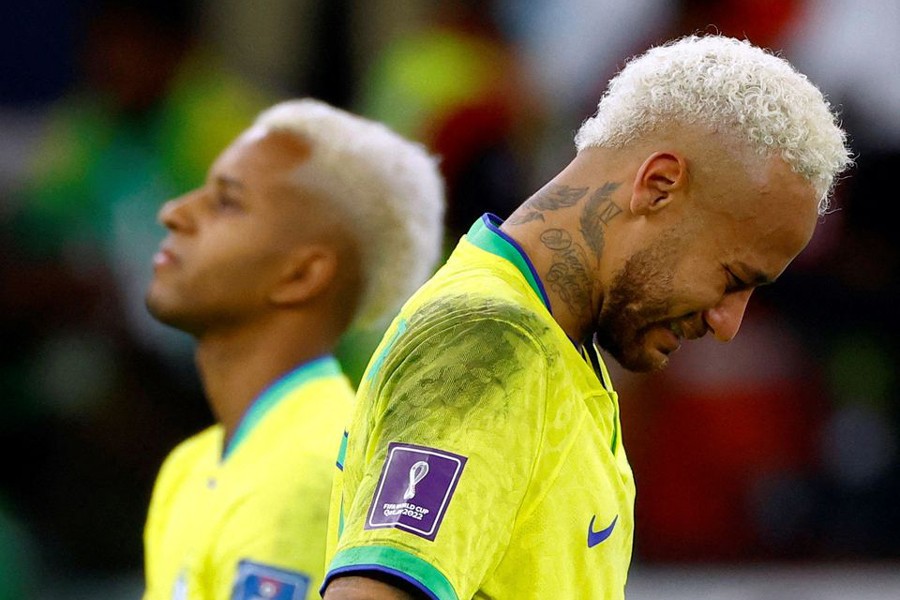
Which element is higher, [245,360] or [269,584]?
[245,360]

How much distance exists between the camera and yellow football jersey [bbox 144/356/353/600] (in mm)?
2916

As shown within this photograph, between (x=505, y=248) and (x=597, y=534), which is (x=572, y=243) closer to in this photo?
(x=505, y=248)

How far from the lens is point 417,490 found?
72.8 inches

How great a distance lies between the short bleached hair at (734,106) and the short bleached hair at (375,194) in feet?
4.32

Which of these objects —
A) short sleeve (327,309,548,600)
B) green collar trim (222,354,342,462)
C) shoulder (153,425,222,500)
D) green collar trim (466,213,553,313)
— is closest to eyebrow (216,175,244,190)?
green collar trim (222,354,342,462)

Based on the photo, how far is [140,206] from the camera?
556cm

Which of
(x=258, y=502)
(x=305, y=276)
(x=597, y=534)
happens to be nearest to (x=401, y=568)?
(x=597, y=534)

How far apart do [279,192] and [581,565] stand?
1629 millimetres

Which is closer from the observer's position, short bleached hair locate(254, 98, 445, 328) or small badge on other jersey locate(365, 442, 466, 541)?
small badge on other jersey locate(365, 442, 466, 541)

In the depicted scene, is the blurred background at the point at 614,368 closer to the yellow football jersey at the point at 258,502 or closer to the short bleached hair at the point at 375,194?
the short bleached hair at the point at 375,194

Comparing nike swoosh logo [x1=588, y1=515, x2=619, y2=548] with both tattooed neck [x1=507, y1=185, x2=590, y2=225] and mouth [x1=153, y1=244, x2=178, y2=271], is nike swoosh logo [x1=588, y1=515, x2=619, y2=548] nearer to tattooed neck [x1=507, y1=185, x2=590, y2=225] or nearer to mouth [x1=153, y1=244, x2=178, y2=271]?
tattooed neck [x1=507, y1=185, x2=590, y2=225]

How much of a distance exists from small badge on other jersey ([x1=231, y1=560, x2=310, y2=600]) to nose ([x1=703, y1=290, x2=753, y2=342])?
105 cm

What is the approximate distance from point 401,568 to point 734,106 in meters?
0.80

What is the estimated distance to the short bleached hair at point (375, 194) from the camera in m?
3.50
